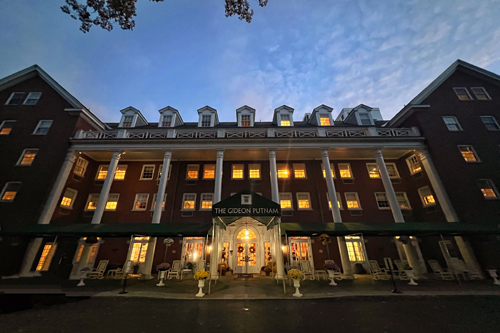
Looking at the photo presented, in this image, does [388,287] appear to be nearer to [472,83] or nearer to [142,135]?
[142,135]

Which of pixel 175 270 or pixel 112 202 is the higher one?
pixel 112 202

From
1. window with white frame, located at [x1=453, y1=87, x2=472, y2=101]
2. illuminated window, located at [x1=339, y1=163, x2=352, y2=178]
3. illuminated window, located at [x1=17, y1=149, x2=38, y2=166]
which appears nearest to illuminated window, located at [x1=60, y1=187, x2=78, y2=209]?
illuminated window, located at [x1=17, y1=149, x2=38, y2=166]

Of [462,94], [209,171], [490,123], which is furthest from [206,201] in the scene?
[462,94]

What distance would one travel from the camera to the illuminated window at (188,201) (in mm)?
17697

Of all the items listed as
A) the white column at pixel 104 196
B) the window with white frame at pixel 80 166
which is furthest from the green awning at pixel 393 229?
the window with white frame at pixel 80 166

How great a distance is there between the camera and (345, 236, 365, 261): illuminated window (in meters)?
15.9

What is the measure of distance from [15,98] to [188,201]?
19.3 meters

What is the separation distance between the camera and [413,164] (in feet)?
58.9

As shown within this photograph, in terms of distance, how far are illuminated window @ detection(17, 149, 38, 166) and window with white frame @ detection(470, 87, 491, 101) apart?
40207 mm

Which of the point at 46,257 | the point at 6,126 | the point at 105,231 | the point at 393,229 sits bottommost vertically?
the point at 46,257

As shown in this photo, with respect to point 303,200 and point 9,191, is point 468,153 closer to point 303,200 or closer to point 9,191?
point 303,200

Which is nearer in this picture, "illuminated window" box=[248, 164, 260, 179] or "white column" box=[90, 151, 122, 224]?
"white column" box=[90, 151, 122, 224]

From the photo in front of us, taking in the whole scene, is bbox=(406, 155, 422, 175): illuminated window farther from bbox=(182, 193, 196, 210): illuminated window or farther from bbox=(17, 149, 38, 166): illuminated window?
bbox=(17, 149, 38, 166): illuminated window

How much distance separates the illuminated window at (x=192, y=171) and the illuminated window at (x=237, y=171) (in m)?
3.57
